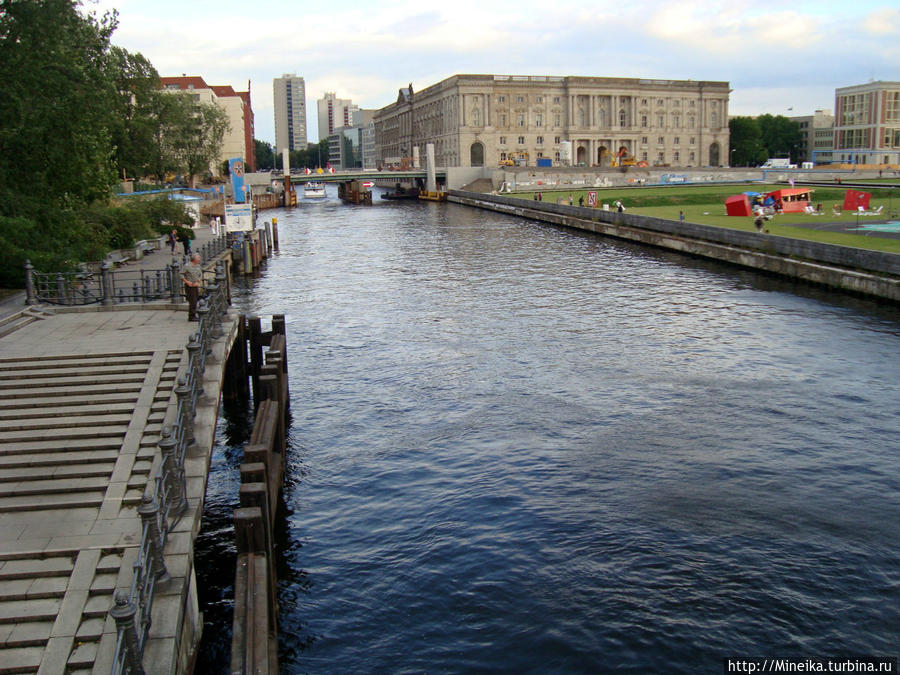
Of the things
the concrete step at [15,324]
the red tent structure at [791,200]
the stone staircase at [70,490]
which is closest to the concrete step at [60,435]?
the stone staircase at [70,490]

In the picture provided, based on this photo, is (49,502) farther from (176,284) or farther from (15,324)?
(176,284)

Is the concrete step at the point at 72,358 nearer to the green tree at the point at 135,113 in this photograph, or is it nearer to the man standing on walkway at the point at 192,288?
the man standing on walkway at the point at 192,288

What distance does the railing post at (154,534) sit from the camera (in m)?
11.4

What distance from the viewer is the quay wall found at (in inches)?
1586

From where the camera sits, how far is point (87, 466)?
1516cm

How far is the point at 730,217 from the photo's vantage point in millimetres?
70375

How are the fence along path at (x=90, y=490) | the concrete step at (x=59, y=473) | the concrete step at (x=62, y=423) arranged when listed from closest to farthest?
the fence along path at (x=90, y=490) → the concrete step at (x=59, y=473) → the concrete step at (x=62, y=423)

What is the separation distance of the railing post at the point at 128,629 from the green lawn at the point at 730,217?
4505cm

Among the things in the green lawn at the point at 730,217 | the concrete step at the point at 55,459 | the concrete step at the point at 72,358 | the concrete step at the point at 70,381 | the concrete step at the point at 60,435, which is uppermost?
the green lawn at the point at 730,217

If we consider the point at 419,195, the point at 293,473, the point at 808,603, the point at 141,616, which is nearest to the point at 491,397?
the point at 293,473

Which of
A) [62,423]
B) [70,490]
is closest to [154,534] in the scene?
[70,490]

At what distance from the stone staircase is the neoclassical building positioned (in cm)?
15500

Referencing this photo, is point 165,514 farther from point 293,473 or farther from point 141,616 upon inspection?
point 293,473

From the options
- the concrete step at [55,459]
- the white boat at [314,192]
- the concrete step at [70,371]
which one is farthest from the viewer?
the white boat at [314,192]
